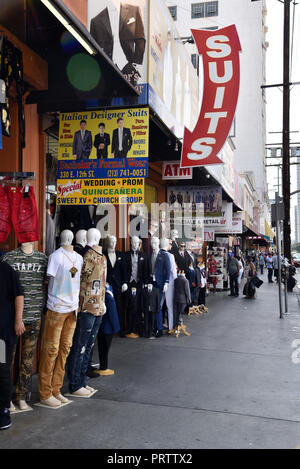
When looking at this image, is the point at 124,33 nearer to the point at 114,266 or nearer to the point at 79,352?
the point at 114,266

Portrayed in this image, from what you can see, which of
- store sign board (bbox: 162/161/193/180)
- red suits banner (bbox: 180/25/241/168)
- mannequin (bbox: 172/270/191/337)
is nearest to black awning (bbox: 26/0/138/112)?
red suits banner (bbox: 180/25/241/168)

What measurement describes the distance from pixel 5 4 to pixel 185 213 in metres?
9.67

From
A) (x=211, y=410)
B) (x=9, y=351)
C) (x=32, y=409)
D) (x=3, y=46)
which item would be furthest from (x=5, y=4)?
(x=211, y=410)

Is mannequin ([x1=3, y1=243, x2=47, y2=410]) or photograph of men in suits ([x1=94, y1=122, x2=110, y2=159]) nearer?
mannequin ([x1=3, y1=243, x2=47, y2=410])

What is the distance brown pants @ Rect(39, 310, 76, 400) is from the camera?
4.98 metres


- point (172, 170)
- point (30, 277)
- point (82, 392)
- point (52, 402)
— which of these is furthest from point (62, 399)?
point (172, 170)

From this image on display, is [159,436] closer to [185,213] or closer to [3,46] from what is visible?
[3,46]

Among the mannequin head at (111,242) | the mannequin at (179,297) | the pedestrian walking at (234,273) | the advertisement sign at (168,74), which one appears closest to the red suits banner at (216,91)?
the advertisement sign at (168,74)

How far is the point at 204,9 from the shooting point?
1730 inches

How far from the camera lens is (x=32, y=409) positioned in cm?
485

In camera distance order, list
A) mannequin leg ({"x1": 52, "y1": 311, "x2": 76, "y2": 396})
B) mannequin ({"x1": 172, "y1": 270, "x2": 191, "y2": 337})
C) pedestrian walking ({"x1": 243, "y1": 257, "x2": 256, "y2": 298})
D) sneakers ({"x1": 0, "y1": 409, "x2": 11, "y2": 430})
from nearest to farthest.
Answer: sneakers ({"x1": 0, "y1": 409, "x2": 11, "y2": 430}) → mannequin leg ({"x1": 52, "y1": 311, "x2": 76, "y2": 396}) → mannequin ({"x1": 172, "y1": 270, "x2": 191, "y2": 337}) → pedestrian walking ({"x1": 243, "y1": 257, "x2": 256, "y2": 298})

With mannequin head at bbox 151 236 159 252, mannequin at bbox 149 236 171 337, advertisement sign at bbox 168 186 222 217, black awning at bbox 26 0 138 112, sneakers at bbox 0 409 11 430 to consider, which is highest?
black awning at bbox 26 0 138 112

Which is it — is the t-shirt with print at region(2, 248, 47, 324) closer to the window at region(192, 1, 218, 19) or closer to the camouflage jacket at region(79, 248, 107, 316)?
the camouflage jacket at region(79, 248, 107, 316)

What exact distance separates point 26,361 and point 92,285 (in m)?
1.17
